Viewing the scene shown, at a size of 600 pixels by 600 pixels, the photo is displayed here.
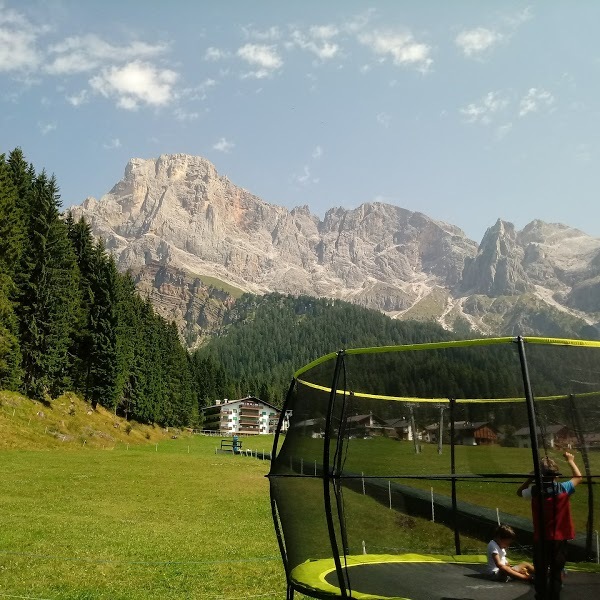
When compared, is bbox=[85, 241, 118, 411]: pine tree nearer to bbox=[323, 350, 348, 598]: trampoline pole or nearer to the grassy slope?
the grassy slope

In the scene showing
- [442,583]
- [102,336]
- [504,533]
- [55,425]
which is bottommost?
[55,425]

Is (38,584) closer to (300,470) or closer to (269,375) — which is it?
(300,470)

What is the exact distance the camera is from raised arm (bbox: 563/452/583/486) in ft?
19.7

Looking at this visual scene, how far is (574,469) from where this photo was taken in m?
6.09

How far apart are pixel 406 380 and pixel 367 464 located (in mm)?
1101

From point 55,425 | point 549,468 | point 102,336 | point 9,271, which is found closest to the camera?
point 549,468

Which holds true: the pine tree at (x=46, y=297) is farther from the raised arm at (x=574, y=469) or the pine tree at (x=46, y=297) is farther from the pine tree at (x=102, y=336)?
the raised arm at (x=574, y=469)

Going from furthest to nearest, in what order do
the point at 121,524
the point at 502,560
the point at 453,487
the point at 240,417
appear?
1. the point at 240,417
2. the point at 121,524
3. the point at 453,487
4. the point at 502,560

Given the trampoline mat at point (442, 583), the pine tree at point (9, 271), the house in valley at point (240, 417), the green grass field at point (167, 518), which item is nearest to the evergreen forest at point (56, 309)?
the pine tree at point (9, 271)

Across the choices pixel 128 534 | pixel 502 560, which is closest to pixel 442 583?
pixel 502 560

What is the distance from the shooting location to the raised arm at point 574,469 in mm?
6000

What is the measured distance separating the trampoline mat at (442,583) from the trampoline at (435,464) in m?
0.01

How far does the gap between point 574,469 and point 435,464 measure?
150 cm

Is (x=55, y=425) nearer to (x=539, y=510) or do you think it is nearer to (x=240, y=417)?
(x=539, y=510)
